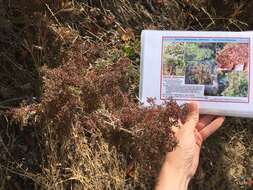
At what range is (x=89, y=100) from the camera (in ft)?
9.84

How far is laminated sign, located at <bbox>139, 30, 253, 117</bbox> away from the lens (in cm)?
292

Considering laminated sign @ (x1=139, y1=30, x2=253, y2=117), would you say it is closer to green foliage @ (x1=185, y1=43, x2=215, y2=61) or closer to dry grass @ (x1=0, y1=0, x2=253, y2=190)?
green foliage @ (x1=185, y1=43, x2=215, y2=61)

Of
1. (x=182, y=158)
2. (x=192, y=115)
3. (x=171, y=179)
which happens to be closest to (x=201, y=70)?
(x=192, y=115)

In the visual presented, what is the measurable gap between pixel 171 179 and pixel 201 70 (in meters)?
0.57

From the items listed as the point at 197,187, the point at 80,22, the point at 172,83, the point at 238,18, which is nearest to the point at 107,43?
the point at 80,22

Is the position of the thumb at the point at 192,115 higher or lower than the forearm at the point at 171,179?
higher

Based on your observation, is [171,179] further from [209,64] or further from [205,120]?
[209,64]

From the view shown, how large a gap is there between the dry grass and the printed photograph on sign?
21 centimetres

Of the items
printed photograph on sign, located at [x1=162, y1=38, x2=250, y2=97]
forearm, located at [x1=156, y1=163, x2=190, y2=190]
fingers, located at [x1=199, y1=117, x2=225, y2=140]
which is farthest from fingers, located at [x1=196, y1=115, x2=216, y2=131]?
forearm, located at [x1=156, y1=163, x2=190, y2=190]

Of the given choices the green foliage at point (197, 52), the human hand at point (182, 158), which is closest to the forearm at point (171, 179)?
the human hand at point (182, 158)

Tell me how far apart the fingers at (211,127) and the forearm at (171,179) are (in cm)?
26

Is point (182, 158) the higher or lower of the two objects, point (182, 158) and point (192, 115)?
the lower

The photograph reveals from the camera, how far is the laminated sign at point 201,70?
115 inches

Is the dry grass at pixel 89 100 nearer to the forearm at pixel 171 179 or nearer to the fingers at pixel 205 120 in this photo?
the forearm at pixel 171 179
